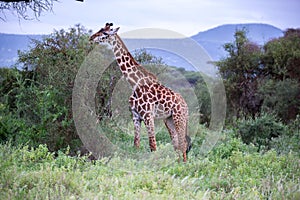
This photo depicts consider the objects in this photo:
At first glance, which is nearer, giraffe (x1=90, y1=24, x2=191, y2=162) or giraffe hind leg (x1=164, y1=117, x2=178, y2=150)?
giraffe (x1=90, y1=24, x2=191, y2=162)

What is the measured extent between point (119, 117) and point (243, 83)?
401 inches

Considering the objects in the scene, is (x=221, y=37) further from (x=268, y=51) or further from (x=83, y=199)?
(x=83, y=199)

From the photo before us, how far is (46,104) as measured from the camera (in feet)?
30.7

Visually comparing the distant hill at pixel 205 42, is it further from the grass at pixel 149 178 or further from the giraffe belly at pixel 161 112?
the grass at pixel 149 178

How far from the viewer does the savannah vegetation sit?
6246mm

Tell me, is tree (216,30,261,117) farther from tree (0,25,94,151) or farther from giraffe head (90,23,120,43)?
giraffe head (90,23,120,43)

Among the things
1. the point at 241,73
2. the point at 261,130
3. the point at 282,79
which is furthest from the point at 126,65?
the point at 282,79

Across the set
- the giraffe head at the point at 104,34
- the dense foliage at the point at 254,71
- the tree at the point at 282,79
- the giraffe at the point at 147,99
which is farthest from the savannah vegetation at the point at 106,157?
the dense foliage at the point at 254,71

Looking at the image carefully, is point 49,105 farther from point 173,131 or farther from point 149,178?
point 149,178

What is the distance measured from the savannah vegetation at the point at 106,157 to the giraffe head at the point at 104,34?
127 cm

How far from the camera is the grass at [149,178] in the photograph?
5.90 m

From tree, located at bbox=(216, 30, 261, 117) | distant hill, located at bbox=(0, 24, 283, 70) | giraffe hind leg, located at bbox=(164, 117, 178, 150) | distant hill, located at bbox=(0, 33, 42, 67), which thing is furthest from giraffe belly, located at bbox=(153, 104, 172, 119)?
tree, located at bbox=(216, 30, 261, 117)

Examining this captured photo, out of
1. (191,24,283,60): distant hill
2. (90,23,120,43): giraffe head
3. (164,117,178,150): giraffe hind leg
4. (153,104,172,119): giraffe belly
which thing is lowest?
(164,117,178,150): giraffe hind leg

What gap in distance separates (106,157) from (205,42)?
15.6 m
